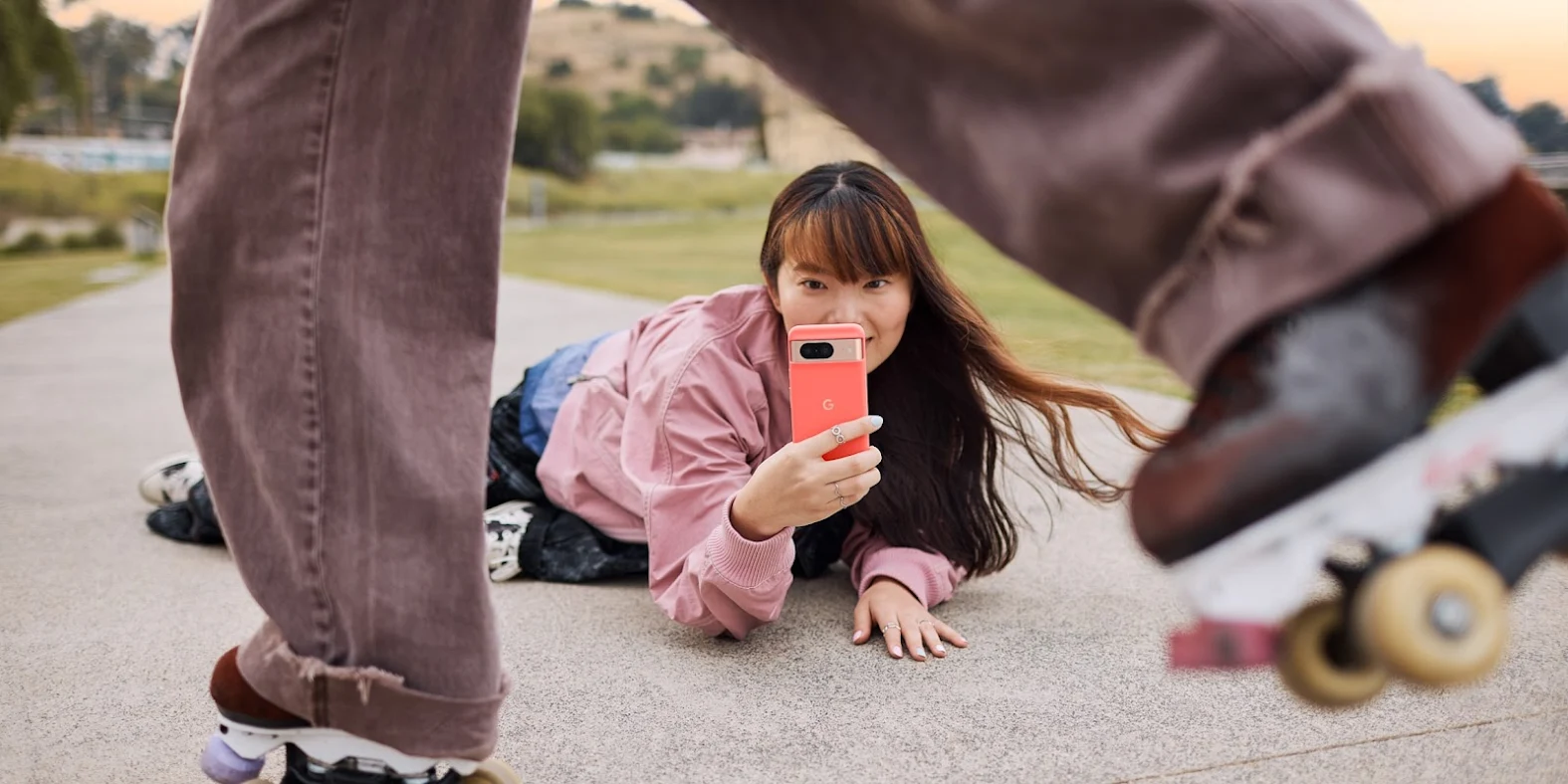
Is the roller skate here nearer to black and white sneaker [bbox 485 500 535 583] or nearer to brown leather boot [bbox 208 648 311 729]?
brown leather boot [bbox 208 648 311 729]

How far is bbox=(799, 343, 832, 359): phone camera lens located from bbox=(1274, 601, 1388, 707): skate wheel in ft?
3.04

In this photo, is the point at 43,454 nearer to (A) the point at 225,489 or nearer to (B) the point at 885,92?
(A) the point at 225,489

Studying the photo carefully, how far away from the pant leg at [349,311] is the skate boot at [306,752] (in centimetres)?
4

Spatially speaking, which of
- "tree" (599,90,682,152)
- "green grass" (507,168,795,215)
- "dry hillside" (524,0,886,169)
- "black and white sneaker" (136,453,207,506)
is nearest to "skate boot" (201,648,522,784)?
"black and white sneaker" (136,453,207,506)

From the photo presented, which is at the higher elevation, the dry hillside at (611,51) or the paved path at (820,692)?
the dry hillside at (611,51)

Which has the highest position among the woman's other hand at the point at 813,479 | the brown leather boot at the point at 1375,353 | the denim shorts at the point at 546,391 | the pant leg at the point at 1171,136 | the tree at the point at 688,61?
the tree at the point at 688,61

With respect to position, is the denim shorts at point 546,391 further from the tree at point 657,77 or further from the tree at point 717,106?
the tree at point 657,77

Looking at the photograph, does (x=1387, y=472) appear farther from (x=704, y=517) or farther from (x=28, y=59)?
(x=28, y=59)

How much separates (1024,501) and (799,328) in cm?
111

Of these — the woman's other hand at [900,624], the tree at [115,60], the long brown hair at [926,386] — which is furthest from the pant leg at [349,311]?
the tree at [115,60]

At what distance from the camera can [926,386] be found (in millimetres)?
1905

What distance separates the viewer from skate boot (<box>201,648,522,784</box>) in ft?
3.03

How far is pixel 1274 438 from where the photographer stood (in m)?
0.61

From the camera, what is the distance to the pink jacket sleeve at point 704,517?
5.09 ft
